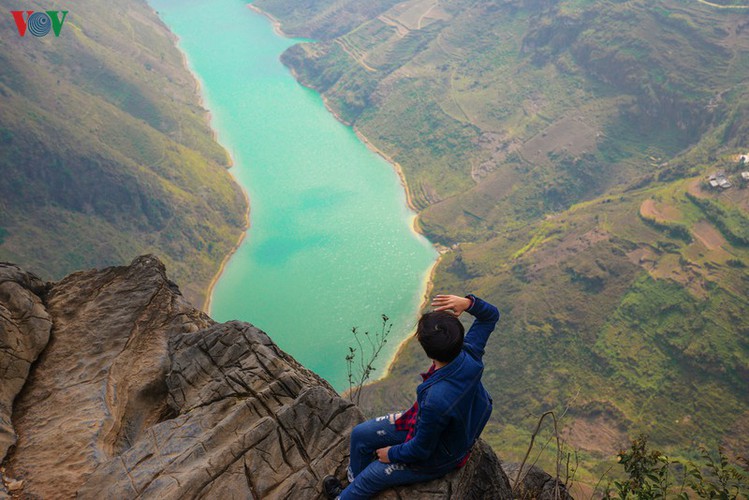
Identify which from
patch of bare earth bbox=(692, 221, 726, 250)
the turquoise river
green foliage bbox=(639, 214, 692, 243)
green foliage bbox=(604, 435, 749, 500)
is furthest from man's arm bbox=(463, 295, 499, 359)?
green foliage bbox=(639, 214, 692, 243)

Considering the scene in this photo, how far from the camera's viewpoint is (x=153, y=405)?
12664 mm

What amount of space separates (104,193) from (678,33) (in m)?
86.4

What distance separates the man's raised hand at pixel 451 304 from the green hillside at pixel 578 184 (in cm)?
4025

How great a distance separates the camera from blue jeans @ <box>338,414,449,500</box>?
7.96 m

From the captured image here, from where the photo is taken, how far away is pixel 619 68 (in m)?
94.8

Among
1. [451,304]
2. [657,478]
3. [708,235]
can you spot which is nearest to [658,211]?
[708,235]

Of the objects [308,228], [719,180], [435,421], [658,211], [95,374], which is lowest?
[308,228]

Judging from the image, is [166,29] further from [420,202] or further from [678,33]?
[678,33]

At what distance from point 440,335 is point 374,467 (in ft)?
7.18

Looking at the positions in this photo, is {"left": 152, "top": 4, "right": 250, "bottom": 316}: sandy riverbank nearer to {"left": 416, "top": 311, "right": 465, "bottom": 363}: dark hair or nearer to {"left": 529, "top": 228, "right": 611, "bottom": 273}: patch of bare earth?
{"left": 529, "top": 228, "right": 611, "bottom": 273}: patch of bare earth

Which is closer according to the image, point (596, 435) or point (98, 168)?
point (596, 435)

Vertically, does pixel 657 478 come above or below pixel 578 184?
above

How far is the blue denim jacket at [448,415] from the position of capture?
7230 millimetres

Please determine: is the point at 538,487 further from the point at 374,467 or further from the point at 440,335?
the point at 440,335
